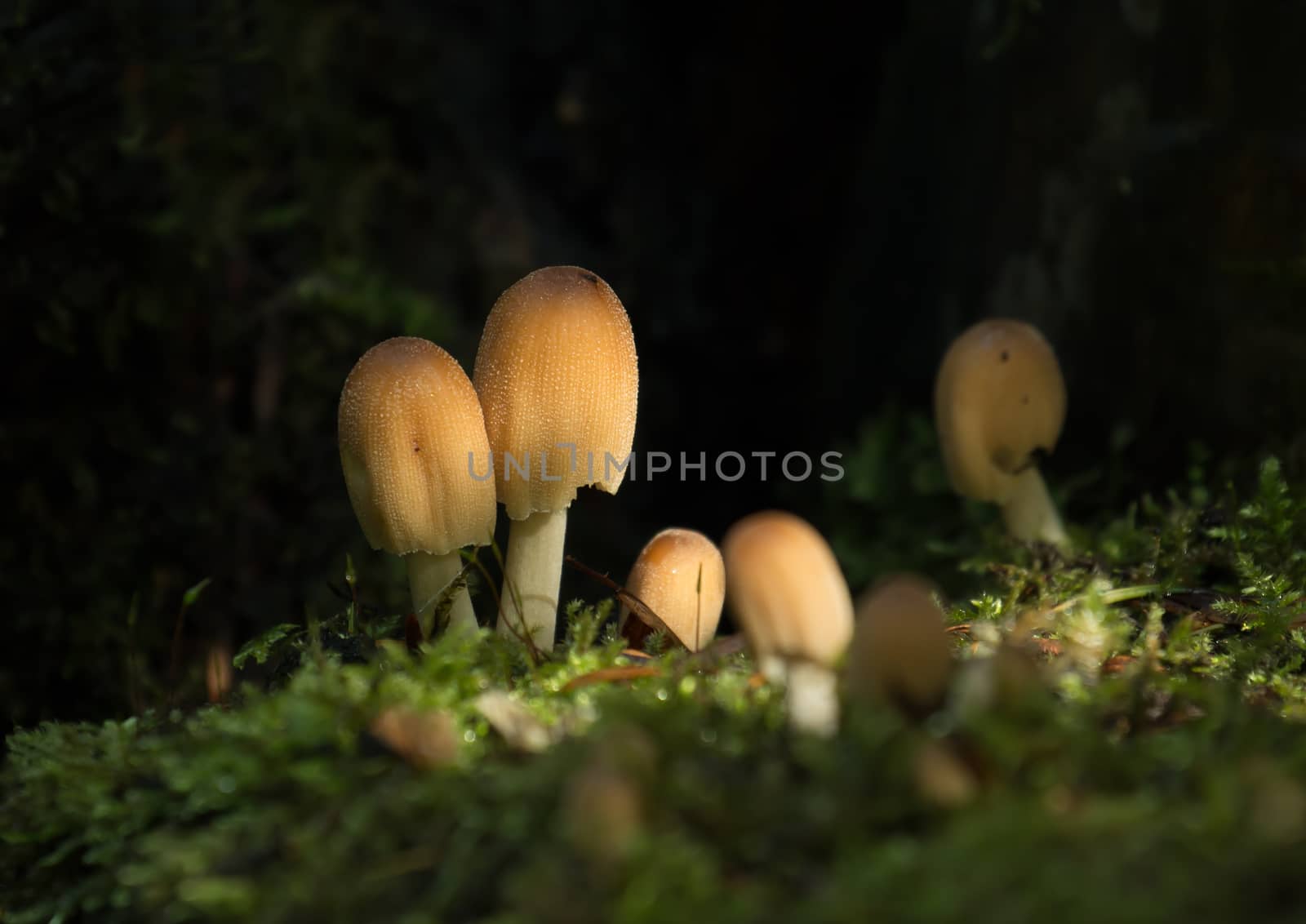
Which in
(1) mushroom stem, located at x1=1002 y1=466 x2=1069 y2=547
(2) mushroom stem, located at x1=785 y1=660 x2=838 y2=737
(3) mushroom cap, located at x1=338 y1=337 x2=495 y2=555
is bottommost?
(1) mushroom stem, located at x1=1002 y1=466 x2=1069 y2=547

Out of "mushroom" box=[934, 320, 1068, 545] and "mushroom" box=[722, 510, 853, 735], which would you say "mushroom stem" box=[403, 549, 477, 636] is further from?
"mushroom" box=[934, 320, 1068, 545]

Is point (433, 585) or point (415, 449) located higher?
point (415, 449)

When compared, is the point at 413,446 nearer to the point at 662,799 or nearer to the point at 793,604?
the point at 793,604

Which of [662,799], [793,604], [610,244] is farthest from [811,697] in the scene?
[610,244]

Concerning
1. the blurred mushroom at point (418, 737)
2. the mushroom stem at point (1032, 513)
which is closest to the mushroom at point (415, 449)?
the blurred mushroom at point (418, 737)

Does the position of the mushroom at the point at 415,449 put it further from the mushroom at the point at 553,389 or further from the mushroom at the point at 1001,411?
the mushroom at the point at 1001,411

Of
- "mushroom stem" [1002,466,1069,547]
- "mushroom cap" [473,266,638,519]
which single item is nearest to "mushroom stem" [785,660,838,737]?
"mushroom cap" [473,266,638,519]
